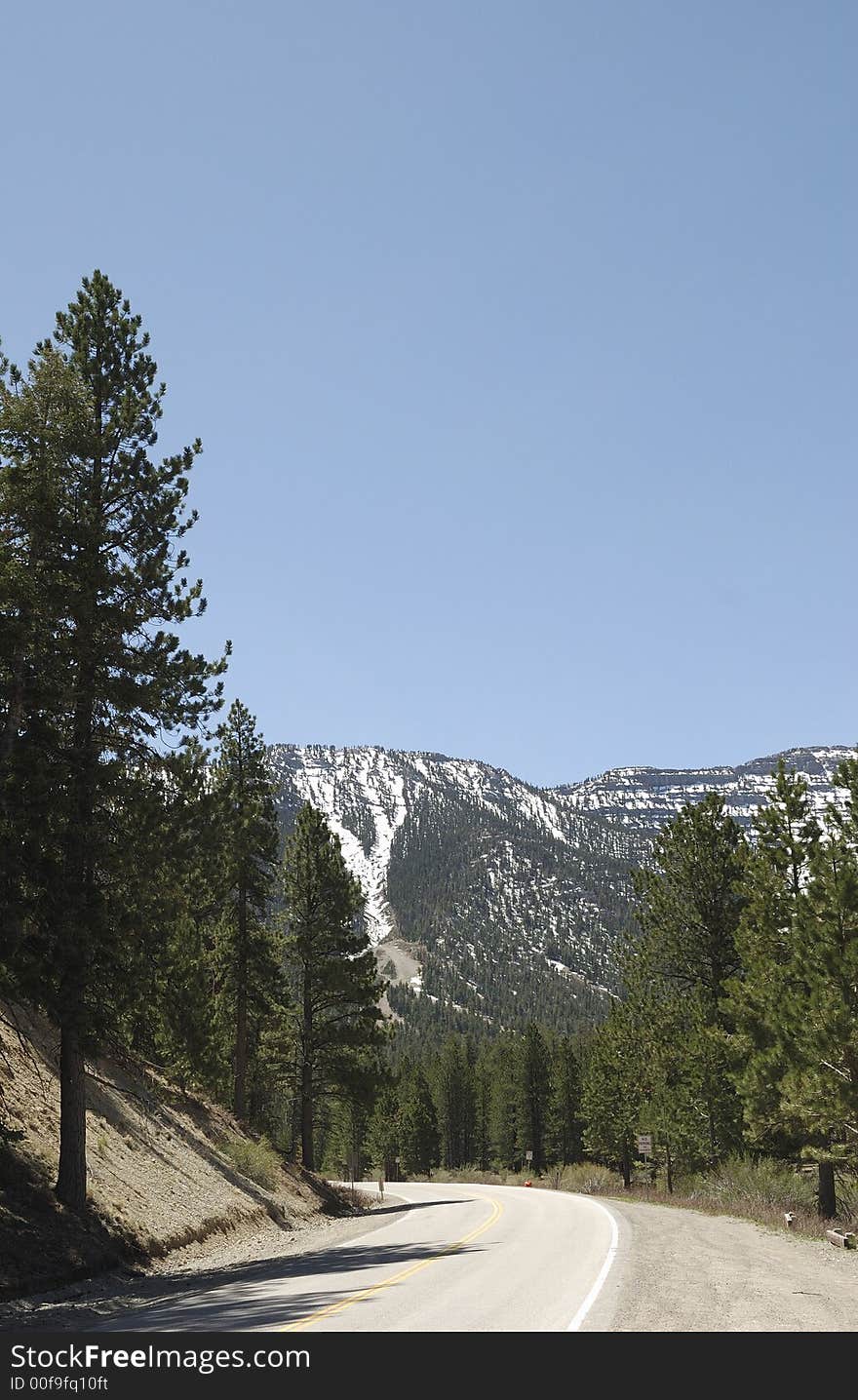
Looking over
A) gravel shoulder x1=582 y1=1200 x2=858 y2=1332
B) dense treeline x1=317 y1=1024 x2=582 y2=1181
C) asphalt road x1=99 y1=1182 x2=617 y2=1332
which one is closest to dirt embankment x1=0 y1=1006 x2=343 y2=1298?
asphalt road x1=99 y1=1182 x2=617 y2=1332

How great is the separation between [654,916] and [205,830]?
784 inches

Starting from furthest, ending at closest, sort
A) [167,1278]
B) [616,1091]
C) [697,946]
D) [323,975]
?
1. [616,1091]
2. [323,975]
3. [697,946]
4. [167,1278]

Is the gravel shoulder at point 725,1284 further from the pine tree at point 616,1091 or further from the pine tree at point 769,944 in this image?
the pine tree at point 616,1091

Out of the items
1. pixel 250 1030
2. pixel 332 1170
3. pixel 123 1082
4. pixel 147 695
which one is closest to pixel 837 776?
pixel 147 695

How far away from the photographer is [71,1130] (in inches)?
684

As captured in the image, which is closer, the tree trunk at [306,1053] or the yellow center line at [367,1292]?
the yellow center line at [367,1292]

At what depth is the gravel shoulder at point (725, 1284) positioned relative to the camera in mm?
10742

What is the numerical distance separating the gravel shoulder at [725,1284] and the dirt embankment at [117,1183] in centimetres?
817

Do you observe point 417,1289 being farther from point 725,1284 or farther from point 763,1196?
point 763,1196

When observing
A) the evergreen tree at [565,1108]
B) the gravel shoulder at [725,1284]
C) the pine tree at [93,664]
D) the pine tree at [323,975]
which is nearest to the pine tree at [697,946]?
the gravel shoulder at [725,1284]

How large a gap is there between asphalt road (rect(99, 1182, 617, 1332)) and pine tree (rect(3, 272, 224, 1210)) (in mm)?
4976

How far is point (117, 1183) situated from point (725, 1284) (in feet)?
41.3

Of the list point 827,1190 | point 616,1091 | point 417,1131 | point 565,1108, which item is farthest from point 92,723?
point 417,1131

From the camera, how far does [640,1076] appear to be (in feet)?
127
